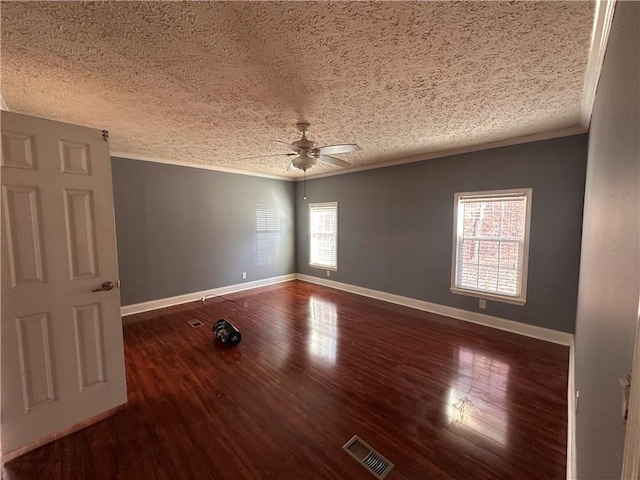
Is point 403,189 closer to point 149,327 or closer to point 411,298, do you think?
point 411,298

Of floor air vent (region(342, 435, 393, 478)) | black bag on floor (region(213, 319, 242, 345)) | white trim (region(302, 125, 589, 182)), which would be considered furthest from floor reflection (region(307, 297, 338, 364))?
white trim (region(302, 125, 589, 182))

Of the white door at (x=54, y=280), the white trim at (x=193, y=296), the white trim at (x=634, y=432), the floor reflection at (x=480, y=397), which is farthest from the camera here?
the white trim at (x=193, y=296)

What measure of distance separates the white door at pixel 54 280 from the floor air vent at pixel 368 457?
1.91m

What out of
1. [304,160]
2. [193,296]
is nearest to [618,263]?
[304,160]

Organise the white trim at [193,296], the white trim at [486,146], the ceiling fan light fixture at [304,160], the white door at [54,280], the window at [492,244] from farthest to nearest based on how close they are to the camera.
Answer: the white trim at [193,296] < the window at [492,244] < the white trim at [486,146] < the ceiling fan light fixture at [304,160] < the white door at [54,280]

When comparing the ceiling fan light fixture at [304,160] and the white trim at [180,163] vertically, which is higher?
the white trim at [180,163]

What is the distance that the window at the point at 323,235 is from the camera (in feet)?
19.0

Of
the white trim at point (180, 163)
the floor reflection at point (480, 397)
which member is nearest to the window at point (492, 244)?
the floor reflection at point (480, 397)

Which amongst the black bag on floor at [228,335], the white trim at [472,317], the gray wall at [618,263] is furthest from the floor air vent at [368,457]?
the white trim at [472,317]

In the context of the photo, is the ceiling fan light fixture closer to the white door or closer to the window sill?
the white door

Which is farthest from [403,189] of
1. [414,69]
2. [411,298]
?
[414,69]

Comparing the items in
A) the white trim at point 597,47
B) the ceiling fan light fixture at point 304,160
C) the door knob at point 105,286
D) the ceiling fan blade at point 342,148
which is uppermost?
the white trim at point 597,47

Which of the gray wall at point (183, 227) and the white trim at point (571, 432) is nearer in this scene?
the white trim at point (571, 432)

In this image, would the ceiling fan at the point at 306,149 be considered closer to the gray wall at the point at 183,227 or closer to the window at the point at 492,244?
the window at the point at 492,244
